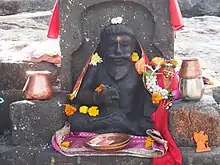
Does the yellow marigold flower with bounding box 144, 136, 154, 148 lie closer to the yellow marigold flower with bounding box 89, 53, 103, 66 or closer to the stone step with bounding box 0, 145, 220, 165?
the stone step with bounding box 0, 145, 220, 165

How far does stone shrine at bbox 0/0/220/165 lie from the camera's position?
3.87 m

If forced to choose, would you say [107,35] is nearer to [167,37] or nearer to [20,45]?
[167,37]

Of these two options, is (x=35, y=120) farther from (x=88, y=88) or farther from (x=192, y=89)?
(x=192, y=89)

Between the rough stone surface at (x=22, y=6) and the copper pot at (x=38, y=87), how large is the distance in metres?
5.63

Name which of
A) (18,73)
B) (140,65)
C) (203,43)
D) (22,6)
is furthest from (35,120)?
(22,6)

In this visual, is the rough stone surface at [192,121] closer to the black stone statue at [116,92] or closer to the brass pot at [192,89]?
the brass pot at [192,89]

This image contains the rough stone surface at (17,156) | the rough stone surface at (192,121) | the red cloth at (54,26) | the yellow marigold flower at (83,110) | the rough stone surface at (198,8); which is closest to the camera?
the rough stone surface at (192,121)

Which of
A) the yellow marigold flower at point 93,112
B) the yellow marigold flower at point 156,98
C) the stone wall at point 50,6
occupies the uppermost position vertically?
the stone wall at point 50,6

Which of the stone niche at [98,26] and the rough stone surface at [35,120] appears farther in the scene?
the stone niche at [98,26]

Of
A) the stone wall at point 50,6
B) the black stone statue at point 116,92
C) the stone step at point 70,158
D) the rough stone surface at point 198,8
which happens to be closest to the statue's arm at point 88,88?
the black stone statue at point 116,92

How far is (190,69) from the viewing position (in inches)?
157

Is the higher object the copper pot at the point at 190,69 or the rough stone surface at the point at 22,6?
the rough stone surface at the point at 22,6

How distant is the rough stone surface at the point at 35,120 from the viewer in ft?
13.2

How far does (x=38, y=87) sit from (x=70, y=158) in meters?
0.63
